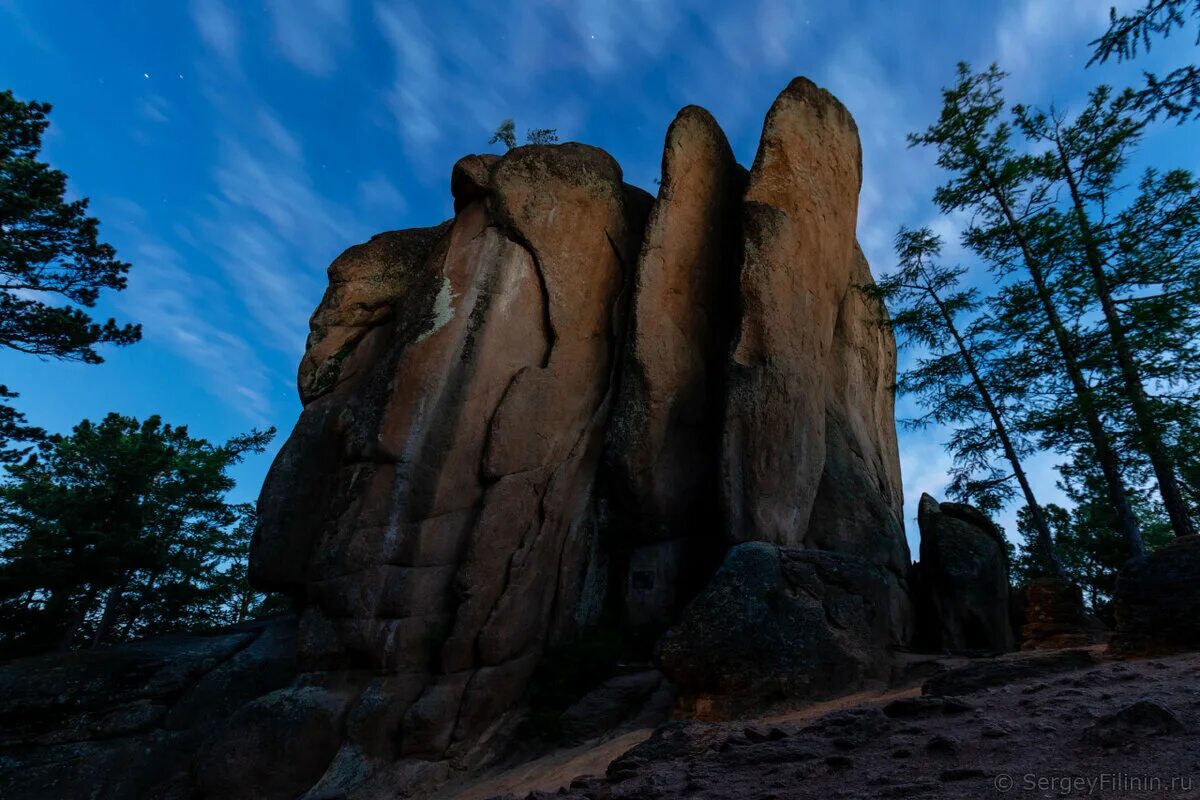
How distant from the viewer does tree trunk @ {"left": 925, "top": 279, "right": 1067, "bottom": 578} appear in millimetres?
13031

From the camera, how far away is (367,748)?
9914mm

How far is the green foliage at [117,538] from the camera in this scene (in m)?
20.2

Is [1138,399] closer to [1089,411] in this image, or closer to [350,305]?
[1089,411]

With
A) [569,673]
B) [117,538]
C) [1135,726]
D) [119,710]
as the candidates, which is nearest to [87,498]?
[117,538]

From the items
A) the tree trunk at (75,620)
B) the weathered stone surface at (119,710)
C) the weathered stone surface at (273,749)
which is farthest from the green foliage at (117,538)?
the weathered stone surface at (273,749)

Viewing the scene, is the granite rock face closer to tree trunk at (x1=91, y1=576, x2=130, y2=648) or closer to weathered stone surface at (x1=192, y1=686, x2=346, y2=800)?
weathered stone surface at (x1=192, y1=686, x2=346, y2=800)

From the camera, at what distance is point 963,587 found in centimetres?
1264

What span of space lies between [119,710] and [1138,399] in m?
20.7

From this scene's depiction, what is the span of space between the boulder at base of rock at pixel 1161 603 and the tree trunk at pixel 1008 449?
636 cm

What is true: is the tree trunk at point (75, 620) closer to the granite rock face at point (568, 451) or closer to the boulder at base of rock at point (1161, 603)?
the granite rock face at point (568, 451)

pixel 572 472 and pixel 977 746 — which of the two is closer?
pixel 977 746

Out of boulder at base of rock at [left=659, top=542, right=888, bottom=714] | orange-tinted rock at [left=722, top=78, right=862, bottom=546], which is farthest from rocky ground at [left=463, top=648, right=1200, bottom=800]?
orange-tinted rock at [left=722, top=78, right=862, bottom=546]

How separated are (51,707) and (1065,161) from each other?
79.5 ft

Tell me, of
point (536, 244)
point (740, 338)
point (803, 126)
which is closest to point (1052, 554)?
point (740, 338)
